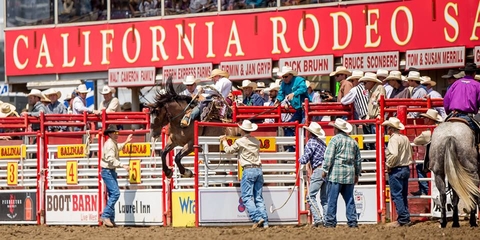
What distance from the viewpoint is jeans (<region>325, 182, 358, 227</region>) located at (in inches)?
644

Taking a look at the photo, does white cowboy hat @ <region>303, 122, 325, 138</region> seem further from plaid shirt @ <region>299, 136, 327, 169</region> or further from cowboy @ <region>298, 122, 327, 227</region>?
plaid shirt @ <region>299, 136, 327, 169</region>

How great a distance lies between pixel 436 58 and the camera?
2202 cm

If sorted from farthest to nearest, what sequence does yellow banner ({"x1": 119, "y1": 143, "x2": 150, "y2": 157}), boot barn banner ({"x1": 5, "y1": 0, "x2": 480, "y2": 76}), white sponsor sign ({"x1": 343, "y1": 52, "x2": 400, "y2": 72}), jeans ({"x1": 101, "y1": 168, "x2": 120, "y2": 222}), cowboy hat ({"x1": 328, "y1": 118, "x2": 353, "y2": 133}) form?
1. white sponsor sign ({"x1": 343, "y1": 52, "x2": 400, "y2": 72})
2. boot barn banner ({"x1": 5, "y1": 0, "x2": 480, "y2": 76})
3. yellow banner ({"x1": 119, "y1": 143, "x2": 150, "y2": 157})
4. jeans ({"x1": 101, "y1": 168, "x2": 120, "y2": 222})
5. cowboy hat ({"x1": 328, "y1": 118, "x2": 353, "y2": 133})

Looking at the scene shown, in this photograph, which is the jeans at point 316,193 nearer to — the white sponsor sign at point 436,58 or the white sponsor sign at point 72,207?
the white sponsor sign at point 72,207

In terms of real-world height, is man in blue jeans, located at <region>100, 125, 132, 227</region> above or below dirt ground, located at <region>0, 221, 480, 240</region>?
above

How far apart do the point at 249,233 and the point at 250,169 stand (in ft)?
4.41

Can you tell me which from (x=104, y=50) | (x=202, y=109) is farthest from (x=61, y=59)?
(x=202, y=109)

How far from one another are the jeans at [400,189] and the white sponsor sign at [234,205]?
195 cm

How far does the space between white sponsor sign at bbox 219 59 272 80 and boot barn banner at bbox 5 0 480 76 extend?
0.15 meters

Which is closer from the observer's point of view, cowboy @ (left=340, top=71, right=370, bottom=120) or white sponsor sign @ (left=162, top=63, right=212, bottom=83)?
cowboy @ (left=340, top=71, right=370, bottom=120)

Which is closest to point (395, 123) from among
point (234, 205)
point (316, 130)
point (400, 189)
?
point (400, 189)

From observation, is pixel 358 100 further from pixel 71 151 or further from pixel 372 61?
pixel 71 151

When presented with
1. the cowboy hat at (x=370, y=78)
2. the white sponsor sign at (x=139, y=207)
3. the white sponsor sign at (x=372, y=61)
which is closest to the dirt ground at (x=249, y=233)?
the white sponsor sign at (x=139, y=207)

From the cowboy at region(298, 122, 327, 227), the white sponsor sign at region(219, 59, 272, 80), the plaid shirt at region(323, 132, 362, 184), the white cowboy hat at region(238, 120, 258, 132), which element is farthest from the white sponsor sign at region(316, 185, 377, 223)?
→ the white sponsor sign at region(219, 59, 272, 80)
